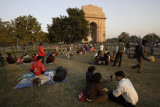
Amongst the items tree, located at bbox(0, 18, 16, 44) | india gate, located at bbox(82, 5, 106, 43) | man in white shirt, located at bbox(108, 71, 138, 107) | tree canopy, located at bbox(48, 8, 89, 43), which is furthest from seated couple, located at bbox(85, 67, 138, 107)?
india gate, located at bbox(82, 5, 106, 43)

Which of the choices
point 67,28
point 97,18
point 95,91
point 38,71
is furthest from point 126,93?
point 97,18

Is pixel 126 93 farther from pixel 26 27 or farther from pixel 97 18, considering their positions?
pixel 97 18

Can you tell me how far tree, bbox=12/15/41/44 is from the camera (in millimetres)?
19344

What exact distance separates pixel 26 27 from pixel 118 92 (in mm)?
22554

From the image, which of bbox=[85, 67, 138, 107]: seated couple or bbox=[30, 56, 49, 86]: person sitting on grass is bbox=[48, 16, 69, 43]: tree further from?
bbox=[85, 67, 138, 107]: seated couple

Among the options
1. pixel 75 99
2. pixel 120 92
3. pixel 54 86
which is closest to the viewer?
pixel 120 92

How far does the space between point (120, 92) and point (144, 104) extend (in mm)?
1075

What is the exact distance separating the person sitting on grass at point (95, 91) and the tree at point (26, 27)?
21.1 metres

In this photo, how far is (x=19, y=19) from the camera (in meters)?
19.4

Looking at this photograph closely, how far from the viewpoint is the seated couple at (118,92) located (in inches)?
105

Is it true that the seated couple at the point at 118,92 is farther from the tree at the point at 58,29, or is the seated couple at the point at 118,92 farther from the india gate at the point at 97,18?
the india gate at the point at 97,18

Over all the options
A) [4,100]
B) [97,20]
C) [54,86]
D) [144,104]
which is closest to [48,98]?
[54,86]

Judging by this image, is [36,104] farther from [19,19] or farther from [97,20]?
[97,20]

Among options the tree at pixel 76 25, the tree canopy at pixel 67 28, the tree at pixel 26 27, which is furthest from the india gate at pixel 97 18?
the tree at pixel 26 27
